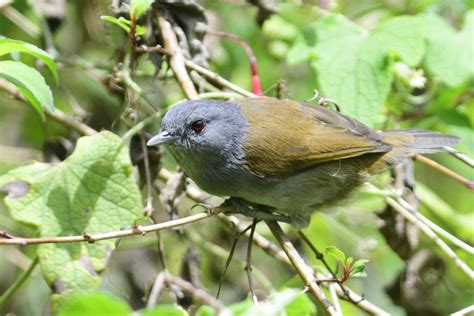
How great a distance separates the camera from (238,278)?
4.75m

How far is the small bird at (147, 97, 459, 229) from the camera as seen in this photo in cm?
353

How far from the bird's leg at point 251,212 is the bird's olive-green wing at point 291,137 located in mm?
175

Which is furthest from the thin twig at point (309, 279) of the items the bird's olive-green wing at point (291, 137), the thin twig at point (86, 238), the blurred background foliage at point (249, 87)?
the blurred background foliage at point (249, 87)

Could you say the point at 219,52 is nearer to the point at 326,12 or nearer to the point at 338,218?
the point at 326,12

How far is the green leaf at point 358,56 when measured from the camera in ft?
12.6

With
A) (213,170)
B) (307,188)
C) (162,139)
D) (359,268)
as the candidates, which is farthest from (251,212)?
(359,268)

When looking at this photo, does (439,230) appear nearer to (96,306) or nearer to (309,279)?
(309,279)

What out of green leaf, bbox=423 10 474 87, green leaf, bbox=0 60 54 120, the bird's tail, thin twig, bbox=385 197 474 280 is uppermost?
green leaf, bbox=0 60 54 120

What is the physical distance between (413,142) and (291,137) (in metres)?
0.83

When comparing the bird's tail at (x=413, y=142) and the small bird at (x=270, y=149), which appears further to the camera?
the bird's tail at (x=413, y=142)

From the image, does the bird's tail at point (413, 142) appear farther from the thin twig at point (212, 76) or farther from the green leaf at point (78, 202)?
the green leaf at point (78, 202)

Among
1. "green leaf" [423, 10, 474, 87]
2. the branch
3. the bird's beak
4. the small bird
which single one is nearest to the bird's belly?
the small bird

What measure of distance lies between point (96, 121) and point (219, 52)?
934mm

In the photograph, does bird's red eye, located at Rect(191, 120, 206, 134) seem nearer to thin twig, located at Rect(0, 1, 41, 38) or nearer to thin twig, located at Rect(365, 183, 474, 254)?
thin twig, located at Rect(365, 183, 474, 254)
